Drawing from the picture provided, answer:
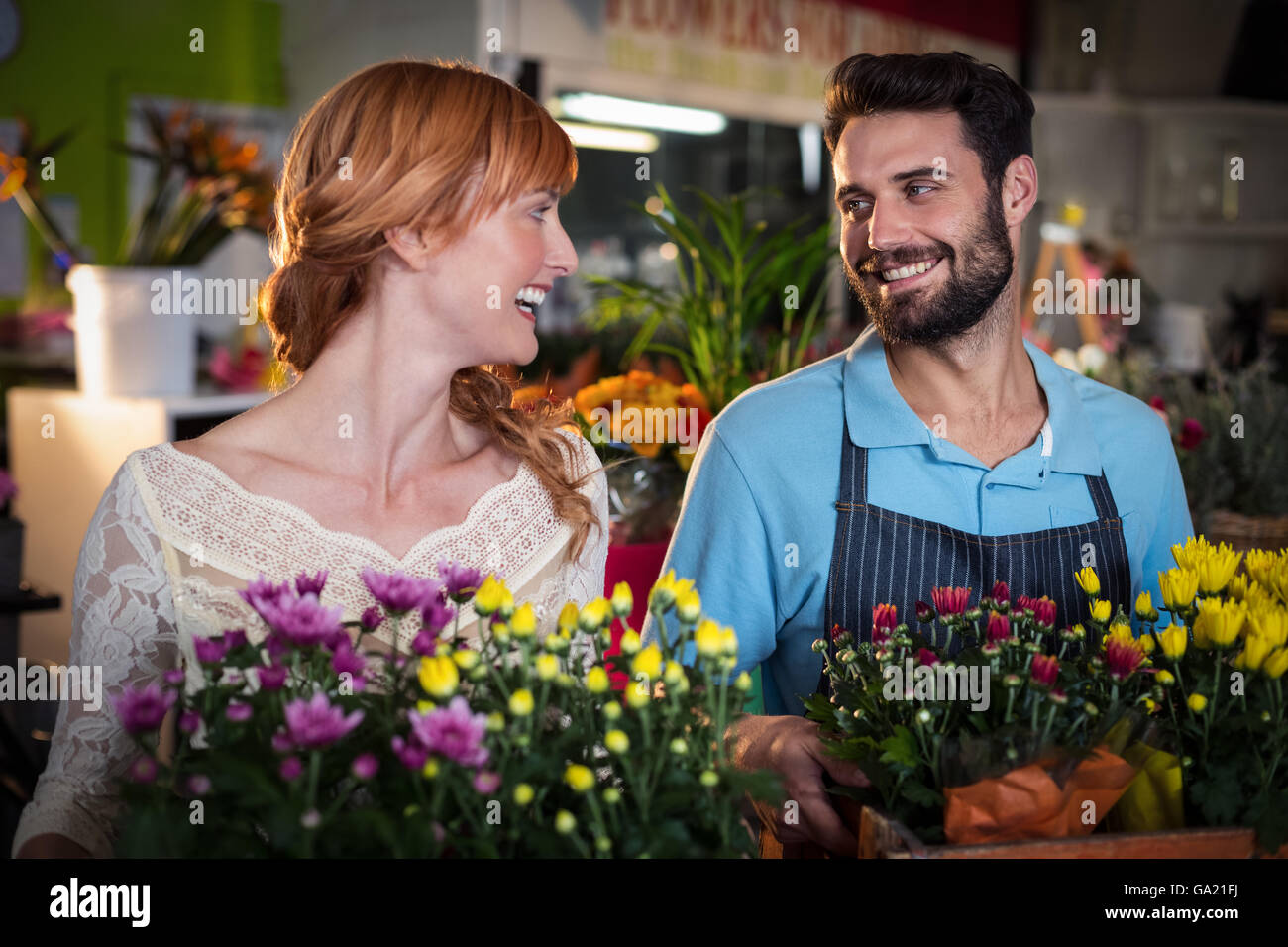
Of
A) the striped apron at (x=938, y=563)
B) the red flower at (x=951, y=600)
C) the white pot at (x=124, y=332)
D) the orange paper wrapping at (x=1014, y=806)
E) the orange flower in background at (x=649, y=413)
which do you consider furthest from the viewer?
the white pot at (x=124, y=332)

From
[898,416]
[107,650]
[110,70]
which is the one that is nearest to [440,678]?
[107,650]

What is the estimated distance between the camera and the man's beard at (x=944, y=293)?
1.69 meters

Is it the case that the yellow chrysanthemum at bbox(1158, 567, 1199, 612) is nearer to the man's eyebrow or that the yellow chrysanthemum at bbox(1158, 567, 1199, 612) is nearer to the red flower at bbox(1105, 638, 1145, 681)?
the red flower at bbox(1105, 638, 1145, 681)

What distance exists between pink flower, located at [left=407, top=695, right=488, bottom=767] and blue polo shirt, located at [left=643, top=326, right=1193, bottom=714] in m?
0.84

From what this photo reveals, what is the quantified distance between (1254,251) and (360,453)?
7.71 m

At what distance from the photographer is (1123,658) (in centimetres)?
93

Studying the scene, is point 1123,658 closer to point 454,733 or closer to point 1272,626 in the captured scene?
point 1272,626

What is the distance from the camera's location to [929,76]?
5.58ft

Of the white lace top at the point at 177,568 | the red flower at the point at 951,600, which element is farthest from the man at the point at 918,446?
the red flower at the point at 951,600

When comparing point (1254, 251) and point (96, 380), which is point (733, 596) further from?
point (1254, 251)

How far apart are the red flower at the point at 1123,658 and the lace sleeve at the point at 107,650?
91 cm

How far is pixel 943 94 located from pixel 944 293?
280mm

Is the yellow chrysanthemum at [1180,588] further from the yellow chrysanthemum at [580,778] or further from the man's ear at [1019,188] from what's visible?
Result: the man's ear at [1019,188]
